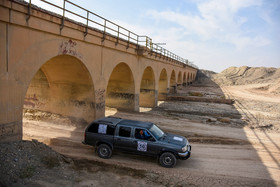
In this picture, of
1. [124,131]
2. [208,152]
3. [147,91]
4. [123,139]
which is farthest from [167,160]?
[147,91]

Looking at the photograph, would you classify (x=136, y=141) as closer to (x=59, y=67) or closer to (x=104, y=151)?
(x=104, y=151)

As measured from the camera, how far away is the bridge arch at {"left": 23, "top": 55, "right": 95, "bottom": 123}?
42.3 ft

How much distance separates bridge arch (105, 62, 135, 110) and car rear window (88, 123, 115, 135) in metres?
9.64

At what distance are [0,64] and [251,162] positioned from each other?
10295mm

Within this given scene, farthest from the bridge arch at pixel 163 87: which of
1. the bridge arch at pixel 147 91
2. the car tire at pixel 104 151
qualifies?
the car tire at pixel 104 151

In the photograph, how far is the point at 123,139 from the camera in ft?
30.0

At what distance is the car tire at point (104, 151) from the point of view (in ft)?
30.6

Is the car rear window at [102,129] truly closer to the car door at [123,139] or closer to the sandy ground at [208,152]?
the car door at [123,139]

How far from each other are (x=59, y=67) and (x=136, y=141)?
6.89 meters

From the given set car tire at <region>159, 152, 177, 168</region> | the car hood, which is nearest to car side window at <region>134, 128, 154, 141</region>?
the car hood

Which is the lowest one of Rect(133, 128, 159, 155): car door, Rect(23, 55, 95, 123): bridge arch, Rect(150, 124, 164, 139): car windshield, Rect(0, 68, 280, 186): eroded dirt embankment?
Rect(0, 68, 280, 186): eroded dirt embankment

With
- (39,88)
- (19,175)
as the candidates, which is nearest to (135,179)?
(19,175)

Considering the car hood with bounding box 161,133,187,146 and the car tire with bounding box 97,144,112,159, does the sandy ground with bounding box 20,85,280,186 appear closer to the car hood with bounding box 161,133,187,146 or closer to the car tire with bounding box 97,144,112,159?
the car tire with bounding box 97,144,112,159

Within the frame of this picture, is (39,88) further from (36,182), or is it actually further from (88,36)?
(36,182)
